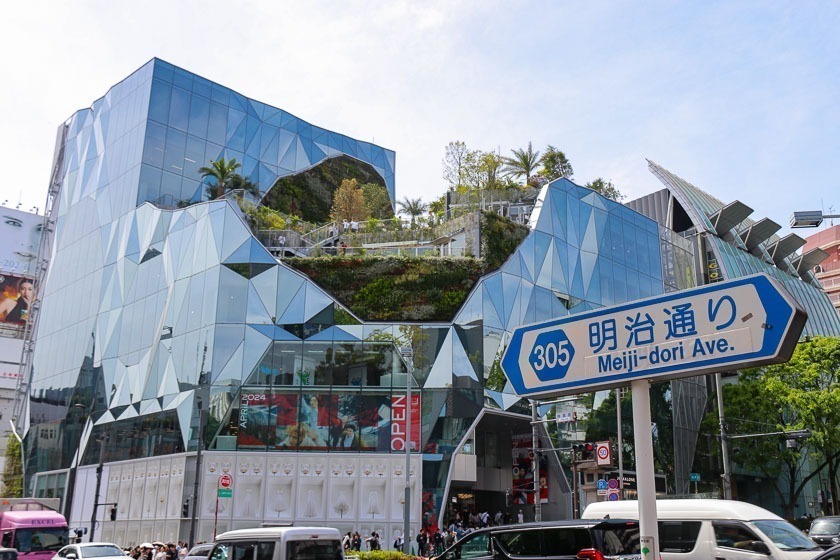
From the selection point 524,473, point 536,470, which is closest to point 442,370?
point 524,473

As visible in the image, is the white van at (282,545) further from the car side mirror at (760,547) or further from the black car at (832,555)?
the black car at (832,555)

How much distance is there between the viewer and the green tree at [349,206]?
213 feet

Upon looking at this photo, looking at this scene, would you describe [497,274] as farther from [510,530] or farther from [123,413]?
[510,530]

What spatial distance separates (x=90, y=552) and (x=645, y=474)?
20790 millimetres

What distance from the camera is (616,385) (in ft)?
29.6

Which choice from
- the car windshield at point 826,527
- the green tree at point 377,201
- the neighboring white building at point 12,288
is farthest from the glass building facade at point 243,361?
the neighboring white building at point 12,288

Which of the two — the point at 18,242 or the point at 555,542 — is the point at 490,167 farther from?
the point at 18,242

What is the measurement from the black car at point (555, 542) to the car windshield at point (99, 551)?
15020 mm

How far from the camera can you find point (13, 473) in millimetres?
61094

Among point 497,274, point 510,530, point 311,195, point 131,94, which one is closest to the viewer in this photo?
point 510,530

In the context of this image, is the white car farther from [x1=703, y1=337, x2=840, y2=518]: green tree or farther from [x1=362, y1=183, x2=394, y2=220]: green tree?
[x1=362, y1=183, x2=394, y2=220]: green tree

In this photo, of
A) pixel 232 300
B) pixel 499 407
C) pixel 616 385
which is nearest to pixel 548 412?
pixel 499 407

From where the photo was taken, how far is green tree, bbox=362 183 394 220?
70.8 metres

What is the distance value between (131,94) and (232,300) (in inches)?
985
